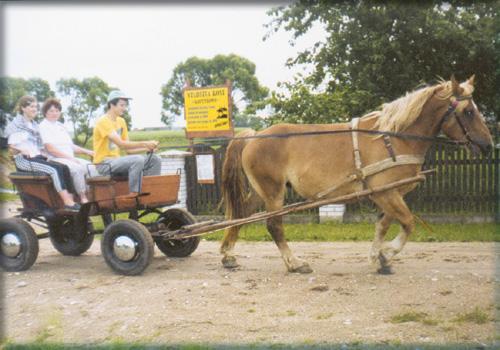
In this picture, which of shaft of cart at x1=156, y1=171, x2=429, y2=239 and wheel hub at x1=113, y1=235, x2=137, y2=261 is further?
wheel hub at x1=113, y1=235, x2=137, y2=261

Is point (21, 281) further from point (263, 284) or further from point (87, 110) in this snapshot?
point (263, 284)

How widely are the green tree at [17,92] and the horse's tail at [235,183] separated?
2150mm

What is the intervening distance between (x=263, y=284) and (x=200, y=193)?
5.74 meters

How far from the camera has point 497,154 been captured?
9617 millimetres

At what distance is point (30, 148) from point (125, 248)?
170 cm

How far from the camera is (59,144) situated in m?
6.17

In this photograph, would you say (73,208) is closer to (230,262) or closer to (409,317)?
(230,262)

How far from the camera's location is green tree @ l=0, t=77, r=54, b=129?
4902 millimetres

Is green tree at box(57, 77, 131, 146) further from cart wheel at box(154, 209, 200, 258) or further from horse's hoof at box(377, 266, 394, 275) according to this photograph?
horse's hoof at box(377, 266, 394, 275)

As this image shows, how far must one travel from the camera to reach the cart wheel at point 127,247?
5.65m

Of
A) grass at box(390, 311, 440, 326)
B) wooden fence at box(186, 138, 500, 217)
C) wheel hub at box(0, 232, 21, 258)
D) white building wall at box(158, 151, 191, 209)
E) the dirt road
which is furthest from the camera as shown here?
white building wall at box(158, 151, 191, 209)

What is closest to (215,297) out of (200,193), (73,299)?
(73,299)

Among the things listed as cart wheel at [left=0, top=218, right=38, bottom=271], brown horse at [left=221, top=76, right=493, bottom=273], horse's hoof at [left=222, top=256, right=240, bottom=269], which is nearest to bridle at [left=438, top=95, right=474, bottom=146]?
brown horse at [left=221, top=76, right=493, bottom=273]

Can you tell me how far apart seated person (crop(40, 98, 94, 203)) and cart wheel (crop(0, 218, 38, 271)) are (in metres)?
0.73
